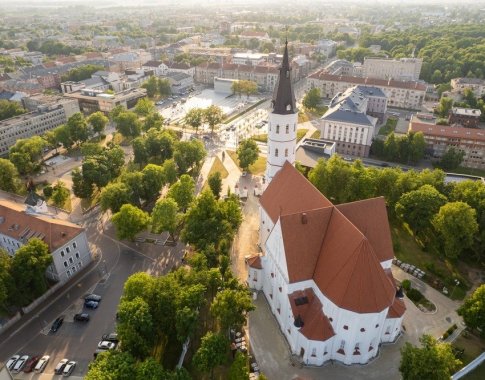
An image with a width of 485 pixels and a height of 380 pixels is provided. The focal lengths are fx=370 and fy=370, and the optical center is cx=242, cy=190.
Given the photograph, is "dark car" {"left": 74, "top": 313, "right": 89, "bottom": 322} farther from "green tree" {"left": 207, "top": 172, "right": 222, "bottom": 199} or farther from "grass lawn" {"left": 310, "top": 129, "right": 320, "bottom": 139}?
"grass lawn" {"left": 310, "top": 129, "right": 320, "bottom": 139}

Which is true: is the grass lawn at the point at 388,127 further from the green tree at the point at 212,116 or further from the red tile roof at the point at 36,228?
the red tile roof at the point at 36,228

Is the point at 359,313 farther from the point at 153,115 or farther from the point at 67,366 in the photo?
the point at 153,115

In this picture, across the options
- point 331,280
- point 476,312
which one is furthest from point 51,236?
point 476,312

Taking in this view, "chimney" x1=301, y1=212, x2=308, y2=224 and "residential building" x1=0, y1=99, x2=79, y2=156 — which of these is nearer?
"chimney" x1=301, y1=212, x2=308, y2=224

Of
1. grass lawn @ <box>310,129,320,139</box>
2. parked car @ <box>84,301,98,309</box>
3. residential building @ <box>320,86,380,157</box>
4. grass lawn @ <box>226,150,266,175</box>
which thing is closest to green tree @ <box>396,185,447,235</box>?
grass lawn @ <box>226,150,266,175</box>

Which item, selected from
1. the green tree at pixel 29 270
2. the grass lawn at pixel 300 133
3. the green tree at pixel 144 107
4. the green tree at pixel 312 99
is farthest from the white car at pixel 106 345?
the green tree at pixel 312 99

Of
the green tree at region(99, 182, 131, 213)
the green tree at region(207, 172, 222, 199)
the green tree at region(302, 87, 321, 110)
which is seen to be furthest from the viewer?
the green tree at region(302, 87, 321, 110)
